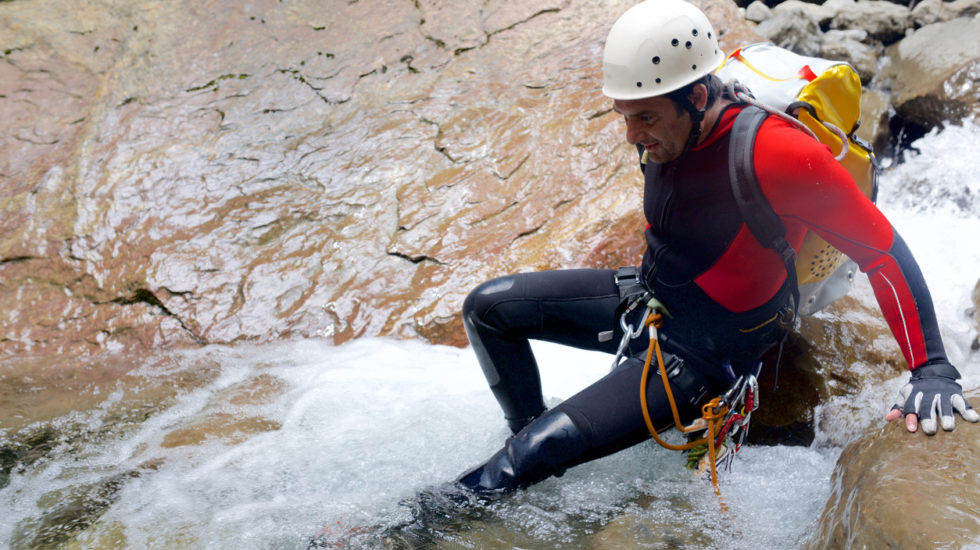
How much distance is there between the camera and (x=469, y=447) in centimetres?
280

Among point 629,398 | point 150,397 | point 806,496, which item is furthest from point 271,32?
point 806,496

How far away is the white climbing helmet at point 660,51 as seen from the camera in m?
1.98

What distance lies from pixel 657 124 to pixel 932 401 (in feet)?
3.45

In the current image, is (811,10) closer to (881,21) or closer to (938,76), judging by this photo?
(881,21)

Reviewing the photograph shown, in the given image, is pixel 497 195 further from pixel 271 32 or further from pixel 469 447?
pixel 271 32

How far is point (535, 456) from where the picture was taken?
222cm

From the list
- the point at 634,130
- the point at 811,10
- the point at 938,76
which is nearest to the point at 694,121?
the point at 634,130

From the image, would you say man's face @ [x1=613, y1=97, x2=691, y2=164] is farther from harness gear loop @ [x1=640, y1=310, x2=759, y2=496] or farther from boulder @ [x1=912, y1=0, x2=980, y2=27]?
boulder @ [x1=912, y1=0, x2=980, y2=27]

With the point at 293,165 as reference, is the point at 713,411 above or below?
below

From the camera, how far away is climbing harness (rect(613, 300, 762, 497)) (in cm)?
221

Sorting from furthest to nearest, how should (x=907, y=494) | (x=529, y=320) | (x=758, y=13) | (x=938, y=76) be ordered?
(x=758, y=13)
(x=938, y=76)
(x=529, y=320)
(x=907, y=494)

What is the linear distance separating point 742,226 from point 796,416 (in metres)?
1.19

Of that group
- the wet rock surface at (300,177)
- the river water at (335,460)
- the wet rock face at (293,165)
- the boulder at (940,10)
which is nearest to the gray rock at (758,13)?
the boulder at (940,10)

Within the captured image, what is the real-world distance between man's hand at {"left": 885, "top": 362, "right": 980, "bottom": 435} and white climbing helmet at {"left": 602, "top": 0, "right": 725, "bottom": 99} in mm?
1035
